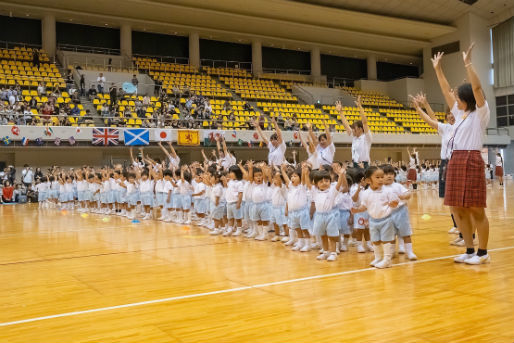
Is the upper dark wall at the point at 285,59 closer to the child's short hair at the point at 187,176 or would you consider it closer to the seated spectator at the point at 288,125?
the seated spectator at the point at 288,125

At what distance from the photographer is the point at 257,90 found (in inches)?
1061

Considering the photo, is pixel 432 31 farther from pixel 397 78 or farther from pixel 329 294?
pixel 329 294

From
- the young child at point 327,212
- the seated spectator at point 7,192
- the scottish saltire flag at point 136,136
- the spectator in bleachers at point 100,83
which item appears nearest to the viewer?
the young child at point 327,212

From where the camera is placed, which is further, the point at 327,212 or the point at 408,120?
the point at 408,120

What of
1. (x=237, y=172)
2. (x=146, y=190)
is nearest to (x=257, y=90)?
(x=146, y=190)

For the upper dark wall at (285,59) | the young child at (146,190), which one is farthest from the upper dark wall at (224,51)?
the young child at (146,190)

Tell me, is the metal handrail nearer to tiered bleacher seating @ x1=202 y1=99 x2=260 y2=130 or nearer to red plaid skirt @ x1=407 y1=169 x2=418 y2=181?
tiered bleacher seating @ x1=202 y1=99 x2=260 y2=130

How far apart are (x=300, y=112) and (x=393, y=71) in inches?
505

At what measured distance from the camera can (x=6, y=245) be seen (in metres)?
7.83

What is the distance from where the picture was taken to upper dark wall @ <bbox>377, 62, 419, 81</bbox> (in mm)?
34750

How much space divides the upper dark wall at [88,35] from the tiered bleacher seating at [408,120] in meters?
15.9

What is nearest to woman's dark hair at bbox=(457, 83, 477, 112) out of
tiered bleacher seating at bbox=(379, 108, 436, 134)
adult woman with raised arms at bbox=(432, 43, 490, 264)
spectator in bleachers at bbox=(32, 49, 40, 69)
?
adult woman with raised arms at bbox=(432, 43, 490, 264)

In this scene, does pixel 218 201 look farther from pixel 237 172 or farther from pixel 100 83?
pixel 100 83

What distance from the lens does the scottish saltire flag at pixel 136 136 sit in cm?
1861
